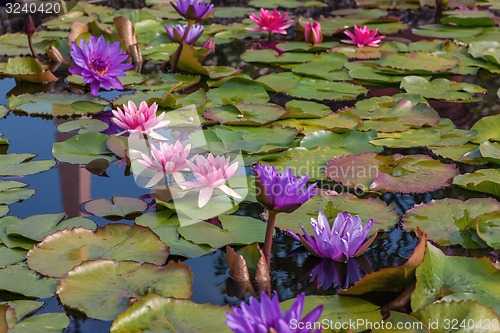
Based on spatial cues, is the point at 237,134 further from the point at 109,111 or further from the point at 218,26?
the point at 218,26

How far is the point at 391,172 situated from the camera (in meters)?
2.46

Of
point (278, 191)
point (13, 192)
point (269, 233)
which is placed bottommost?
point (13, 192)

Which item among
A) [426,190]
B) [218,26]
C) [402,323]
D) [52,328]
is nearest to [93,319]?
[52,328]

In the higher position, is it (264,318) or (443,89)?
(264,318)

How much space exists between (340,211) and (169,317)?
789 mm

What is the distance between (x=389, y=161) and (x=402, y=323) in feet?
3.51

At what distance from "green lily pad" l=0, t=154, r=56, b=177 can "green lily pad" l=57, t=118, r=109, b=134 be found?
0.96ft

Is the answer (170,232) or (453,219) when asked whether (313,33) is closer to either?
(453,219)

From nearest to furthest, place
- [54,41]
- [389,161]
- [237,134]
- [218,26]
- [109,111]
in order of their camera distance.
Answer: [389,161], [237,134], [109,111], [54,41], [218,26]

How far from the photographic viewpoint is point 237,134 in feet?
9.05

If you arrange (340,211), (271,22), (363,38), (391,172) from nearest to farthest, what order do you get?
(340,211), (391,172), (363,38), (271,22)

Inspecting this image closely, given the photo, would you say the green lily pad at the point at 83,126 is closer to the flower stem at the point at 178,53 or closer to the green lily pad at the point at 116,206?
the green lily pad at the point at 116,206

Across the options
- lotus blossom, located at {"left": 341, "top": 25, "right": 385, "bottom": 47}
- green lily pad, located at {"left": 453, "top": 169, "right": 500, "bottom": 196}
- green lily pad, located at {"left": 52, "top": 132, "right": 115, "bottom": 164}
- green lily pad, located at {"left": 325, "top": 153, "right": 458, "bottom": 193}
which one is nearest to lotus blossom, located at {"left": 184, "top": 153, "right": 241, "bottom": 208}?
green lily pad, located at {"left": 325, "top": 153, "right": 458, "bottom": 193}

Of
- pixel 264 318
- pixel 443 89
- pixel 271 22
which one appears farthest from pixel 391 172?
pixel 271 22
